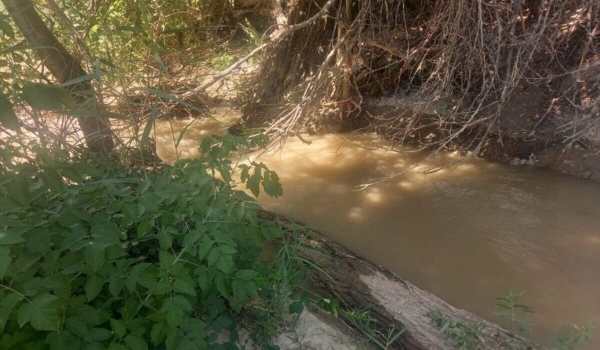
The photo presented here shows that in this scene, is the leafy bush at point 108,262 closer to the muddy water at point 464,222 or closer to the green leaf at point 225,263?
the green leaf at point 225,263

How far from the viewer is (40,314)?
1.82m

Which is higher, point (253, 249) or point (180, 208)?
point (180, 208)

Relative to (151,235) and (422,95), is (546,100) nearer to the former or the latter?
(422,95)

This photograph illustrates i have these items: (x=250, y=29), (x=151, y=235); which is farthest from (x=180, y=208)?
(x=250, y=29)

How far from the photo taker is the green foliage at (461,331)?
2936 millimetres

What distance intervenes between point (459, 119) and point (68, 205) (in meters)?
4.21

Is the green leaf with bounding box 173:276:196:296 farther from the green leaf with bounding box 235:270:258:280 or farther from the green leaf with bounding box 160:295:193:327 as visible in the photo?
the green leaf with bounding box 235:270:258:280

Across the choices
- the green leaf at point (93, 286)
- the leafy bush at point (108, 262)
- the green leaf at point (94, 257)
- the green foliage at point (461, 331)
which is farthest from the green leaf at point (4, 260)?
the green foliage at point (461, 331)

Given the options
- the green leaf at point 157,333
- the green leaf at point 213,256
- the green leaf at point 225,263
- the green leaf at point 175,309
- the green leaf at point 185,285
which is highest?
the green leaf at point 213,256

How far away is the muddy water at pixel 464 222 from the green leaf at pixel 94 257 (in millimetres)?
2537

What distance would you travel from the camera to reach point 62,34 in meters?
3.70

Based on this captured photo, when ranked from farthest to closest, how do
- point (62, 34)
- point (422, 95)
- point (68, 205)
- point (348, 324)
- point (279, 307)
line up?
point (422, 95), point (62, 34), point (348, 324), point (279, 307), point (68, 205)

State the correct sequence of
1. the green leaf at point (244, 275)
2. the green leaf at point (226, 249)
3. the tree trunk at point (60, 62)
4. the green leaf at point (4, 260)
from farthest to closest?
1. the tree trunk at point (60, 62)
2. the green leaf at point (244, 275)
3. the green leaf at point (226, 249)
4. the green leaf at point (4, 260)

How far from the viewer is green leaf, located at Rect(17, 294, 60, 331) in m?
1.80
